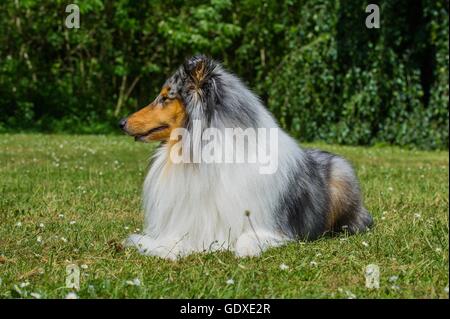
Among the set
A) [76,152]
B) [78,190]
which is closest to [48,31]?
[76,152]

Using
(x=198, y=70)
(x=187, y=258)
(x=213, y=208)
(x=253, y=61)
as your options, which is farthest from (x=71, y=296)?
(x=253, y=61)

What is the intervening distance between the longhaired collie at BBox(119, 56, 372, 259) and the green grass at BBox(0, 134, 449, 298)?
191mm

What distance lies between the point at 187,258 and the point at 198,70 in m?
1.11

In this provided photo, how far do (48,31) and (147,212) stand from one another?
577 inches

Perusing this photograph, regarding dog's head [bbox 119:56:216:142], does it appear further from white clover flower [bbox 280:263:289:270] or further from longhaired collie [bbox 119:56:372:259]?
white clover flower [bbox 280:263:289:270]

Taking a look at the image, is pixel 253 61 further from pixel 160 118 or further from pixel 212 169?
pixel 212 169

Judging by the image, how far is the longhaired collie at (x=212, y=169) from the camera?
4.32 metres

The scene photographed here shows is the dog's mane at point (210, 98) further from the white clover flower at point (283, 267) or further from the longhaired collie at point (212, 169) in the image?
the white clover flower at point (283, 267)

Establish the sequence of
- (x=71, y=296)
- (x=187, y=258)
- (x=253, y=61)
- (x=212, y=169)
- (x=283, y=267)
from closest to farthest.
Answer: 1. (x=71, y=296)
2. (x=283, y=267)
3. (x=187, y=258)
4. (x=212, y=169)
5. (x=253, y=61)

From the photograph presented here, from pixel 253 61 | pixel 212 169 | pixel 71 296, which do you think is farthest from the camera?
pixel 253 61

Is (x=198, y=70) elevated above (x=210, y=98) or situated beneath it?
elevated above

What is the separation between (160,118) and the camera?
442 centimetres

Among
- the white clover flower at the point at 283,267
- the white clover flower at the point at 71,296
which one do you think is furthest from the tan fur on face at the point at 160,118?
the white clover flower at the point at 71,296

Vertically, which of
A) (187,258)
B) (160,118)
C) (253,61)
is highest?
(253,61)
